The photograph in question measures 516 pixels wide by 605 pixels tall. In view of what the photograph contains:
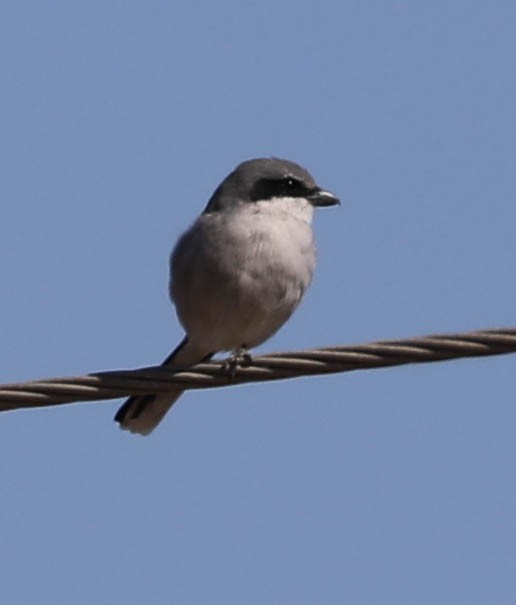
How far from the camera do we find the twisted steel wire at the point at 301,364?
564cm

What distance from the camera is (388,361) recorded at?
573cm

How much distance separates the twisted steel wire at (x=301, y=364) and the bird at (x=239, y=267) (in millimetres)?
1731

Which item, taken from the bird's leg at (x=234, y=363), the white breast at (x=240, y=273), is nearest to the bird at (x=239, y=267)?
the white breast at (x=240, y=273)

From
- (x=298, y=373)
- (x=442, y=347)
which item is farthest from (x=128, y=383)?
(x=442, y=347)

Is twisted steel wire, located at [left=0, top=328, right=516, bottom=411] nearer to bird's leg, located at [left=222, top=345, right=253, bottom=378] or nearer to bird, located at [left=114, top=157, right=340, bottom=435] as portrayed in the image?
bird's leg, located at [left=222, top=345, right=253, bottom=378]

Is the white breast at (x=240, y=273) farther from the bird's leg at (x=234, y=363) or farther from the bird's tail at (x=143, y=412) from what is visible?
the bird's leg at (x=234, y=363)

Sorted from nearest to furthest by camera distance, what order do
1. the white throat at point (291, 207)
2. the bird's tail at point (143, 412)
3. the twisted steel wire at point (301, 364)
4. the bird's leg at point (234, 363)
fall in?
1. the twisted steel wire at point (301, 364)
2. the bird's leg at point (234, 363)
3. the bird's tail at point (143, 412)
4. the white throat at point (291, 207)

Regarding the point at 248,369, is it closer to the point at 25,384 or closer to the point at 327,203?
the point at 25,384

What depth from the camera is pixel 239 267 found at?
7867 millimetres

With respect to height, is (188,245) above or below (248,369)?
above

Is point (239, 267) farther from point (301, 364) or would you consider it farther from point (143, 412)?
point (301, 364)

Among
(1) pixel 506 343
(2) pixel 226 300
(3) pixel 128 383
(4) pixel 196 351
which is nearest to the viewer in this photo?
(1) pixel 506 343

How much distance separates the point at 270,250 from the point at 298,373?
7.00 feet

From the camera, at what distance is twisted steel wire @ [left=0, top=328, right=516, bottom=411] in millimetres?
5645
